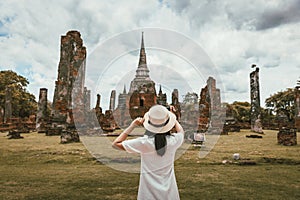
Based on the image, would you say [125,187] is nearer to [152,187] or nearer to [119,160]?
[119,160]

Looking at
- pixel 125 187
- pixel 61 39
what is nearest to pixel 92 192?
pixel 125 187

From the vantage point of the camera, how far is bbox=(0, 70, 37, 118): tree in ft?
119

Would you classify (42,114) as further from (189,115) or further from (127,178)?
(127,178)

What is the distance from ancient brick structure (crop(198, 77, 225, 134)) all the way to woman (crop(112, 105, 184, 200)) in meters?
11.4

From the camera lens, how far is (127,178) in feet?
19.3

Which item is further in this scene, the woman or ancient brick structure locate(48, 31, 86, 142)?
ancient brick structure locate(48, 31, 86, 142)

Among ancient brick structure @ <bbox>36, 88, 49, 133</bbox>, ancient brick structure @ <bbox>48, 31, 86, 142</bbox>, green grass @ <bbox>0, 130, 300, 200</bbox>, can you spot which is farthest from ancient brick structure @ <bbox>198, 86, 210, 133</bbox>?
ancient brick structure @ <bbox>36, 88, 49, 133</bbox>

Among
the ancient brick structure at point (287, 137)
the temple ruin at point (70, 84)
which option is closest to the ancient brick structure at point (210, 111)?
the ancient brick structure at point (287, 137)

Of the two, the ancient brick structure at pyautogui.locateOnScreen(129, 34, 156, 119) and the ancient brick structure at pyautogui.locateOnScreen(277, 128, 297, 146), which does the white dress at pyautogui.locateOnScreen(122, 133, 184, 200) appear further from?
the ancient brick structure at pyautogui.locateOnScreen(277, 128, 297, 146)

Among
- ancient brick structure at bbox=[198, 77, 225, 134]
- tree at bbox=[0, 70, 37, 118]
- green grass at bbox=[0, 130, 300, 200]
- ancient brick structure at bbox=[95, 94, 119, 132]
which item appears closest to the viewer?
green grass at bbox=[0, 130, 300, 200]

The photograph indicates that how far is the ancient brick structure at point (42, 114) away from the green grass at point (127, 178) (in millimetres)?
13073

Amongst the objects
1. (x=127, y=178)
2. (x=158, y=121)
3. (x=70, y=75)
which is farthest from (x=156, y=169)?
(x=70, y=75)

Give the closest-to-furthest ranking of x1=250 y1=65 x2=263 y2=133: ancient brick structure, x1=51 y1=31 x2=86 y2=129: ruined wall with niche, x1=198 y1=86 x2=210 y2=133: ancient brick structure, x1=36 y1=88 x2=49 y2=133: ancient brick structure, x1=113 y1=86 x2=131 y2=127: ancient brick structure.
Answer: x1=113 y1=86 x2=131 y2=127: ancient brick structure, x1=51 y1=31 x2=86 y2=129: ruined wall with niche, x1=198 y1=86 x2=210 y2=133: ancient brick structure, x1=250 y1=65 x2=263 y2=133: ancient brick structure, x1=36 y1=88 x2=49 y2=133: ancient brick structure

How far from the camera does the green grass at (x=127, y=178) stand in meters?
4.80
